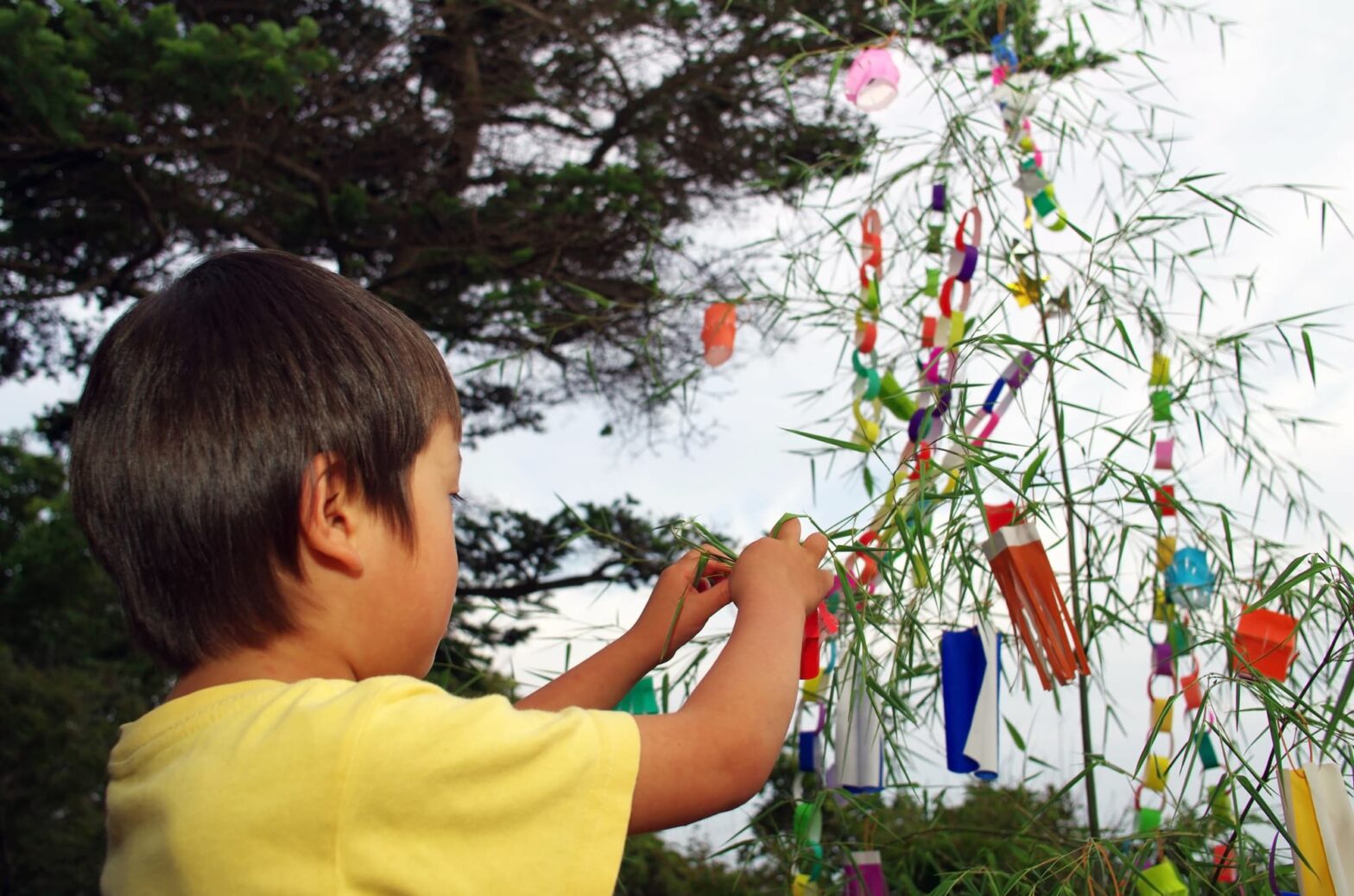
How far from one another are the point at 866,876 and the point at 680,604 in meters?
0.59

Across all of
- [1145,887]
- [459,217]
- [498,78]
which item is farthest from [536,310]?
[1145,887]

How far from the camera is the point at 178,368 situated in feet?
2.63

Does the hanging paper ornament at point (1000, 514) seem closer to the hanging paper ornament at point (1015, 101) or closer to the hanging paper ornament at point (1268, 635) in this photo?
the hanging paper ornament at point (1268, 635)

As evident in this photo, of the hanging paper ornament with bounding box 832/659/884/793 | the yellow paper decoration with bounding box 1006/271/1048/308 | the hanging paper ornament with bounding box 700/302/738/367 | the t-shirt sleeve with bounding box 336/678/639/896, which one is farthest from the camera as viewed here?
the hanging paper ornament with bounding box 700/302/738/367

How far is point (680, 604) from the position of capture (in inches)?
35.9

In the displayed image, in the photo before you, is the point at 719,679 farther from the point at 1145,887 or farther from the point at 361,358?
the point at 1145,887

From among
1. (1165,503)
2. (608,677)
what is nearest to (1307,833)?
(608,677)

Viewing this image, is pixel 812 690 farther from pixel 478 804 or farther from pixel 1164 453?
pixel 478 804

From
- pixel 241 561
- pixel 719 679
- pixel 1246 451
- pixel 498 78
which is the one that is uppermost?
pixel 498 78

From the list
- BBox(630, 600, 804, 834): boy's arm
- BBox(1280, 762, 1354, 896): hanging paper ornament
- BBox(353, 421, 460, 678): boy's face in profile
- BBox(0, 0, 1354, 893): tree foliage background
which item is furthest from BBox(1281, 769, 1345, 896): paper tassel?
BBox(0, 0, 1354, 893): tree foliage background

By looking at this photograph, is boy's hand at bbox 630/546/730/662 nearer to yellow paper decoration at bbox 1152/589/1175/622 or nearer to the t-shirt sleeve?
the t-shirt sleeve

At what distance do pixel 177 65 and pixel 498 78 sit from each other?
6.75 ft

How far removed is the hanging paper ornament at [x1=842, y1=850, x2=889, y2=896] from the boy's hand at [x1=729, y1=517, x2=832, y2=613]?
2.05ft

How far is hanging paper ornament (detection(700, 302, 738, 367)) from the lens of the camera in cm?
187
